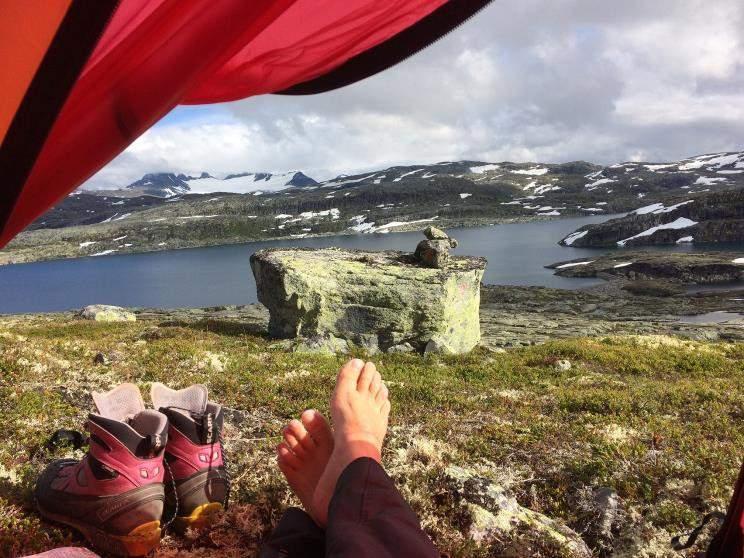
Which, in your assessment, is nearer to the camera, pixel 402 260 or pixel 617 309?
pixel 402 260

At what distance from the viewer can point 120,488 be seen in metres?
3.01

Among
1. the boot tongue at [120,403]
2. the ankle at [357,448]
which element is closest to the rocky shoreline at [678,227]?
the ankle at [357,448]

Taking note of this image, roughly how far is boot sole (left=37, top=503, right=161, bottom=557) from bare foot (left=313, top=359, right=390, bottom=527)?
3.30 feet

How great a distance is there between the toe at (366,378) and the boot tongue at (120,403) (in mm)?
1651

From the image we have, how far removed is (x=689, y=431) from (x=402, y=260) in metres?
13.3

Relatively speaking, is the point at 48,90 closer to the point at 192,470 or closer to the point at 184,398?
the point at 184,398

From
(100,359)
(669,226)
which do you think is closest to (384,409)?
(100,359)

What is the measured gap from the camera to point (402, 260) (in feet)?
62.6

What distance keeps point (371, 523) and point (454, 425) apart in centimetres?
440

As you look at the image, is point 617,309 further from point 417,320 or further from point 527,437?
point 527,437

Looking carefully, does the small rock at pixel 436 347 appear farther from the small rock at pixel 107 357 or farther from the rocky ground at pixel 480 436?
the small rock at pixel 107 357

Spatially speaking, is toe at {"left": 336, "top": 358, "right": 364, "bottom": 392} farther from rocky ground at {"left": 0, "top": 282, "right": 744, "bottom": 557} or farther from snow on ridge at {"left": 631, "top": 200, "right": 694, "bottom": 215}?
snow on ridge at {"left": 631, "top": 200, "right": 694, "bottom": 215}

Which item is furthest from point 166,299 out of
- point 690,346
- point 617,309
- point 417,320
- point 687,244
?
point 687,244

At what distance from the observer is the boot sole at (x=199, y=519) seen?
3.34 metres
